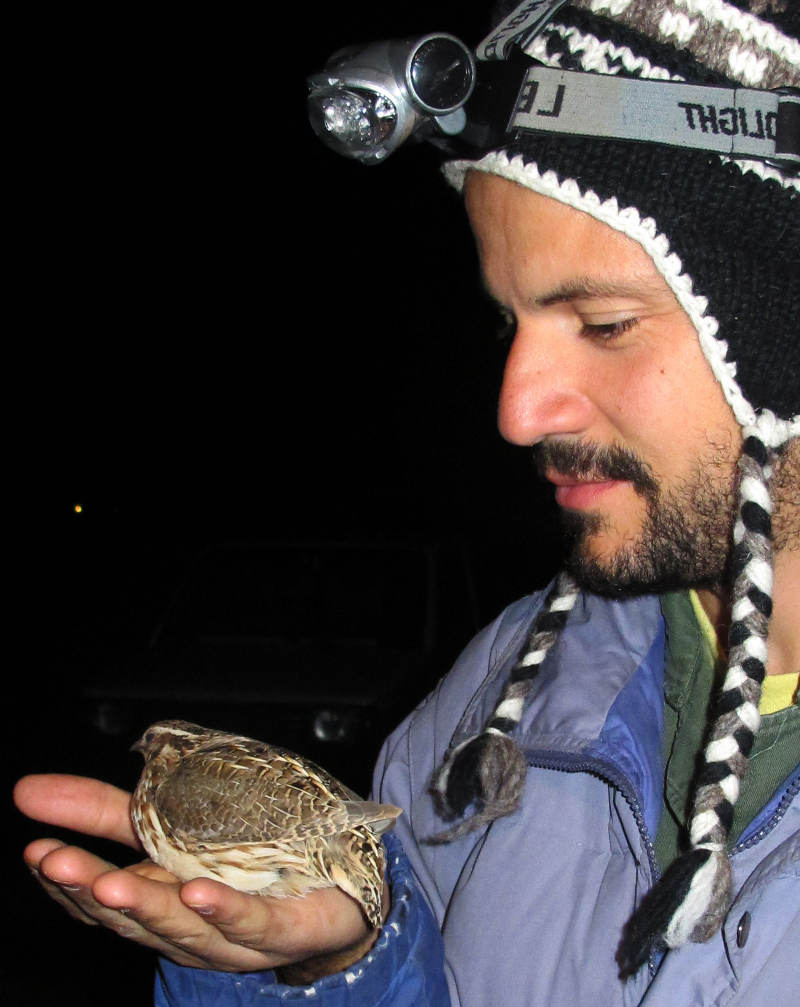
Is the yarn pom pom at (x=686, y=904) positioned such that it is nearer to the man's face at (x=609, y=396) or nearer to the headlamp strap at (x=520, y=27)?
the man's face at (x=609, y=396)

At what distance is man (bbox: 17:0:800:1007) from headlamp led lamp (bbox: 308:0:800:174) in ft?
0.14

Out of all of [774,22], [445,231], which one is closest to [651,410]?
[774,22]

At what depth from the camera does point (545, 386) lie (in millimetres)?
1842

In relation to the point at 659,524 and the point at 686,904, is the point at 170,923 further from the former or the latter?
the point at 659,524

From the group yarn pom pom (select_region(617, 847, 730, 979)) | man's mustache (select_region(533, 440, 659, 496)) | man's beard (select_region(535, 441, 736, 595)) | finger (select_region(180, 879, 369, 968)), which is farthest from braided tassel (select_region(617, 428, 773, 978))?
finger (select_region(180, 879, 369, 968))

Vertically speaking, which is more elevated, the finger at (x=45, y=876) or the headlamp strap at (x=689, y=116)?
the headlamp strap at (x=689, y=116)

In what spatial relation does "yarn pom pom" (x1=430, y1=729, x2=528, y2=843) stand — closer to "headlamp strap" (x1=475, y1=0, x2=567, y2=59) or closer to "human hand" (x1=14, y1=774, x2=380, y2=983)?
"human hand" (x1=14, y1=774, x2=380, y2=983)

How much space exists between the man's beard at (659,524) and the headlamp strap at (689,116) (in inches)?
23.7

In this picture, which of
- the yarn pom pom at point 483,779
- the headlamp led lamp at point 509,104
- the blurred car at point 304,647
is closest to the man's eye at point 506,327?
the headlamp led lamp at point 509,104

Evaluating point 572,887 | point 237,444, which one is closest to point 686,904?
point 572,887

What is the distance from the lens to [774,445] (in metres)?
1.71

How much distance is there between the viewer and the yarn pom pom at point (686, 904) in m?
1.41

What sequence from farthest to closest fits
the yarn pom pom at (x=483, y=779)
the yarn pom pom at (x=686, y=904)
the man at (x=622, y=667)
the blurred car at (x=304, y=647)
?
the blurred car at (x=304, y=647) < the yarn pom pom at (x=483, y=779) < the man at (x=622, y=667) < the yarn pom pom at (x=686, y=904)

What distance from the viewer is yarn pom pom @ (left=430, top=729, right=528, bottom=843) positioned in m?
1.76
